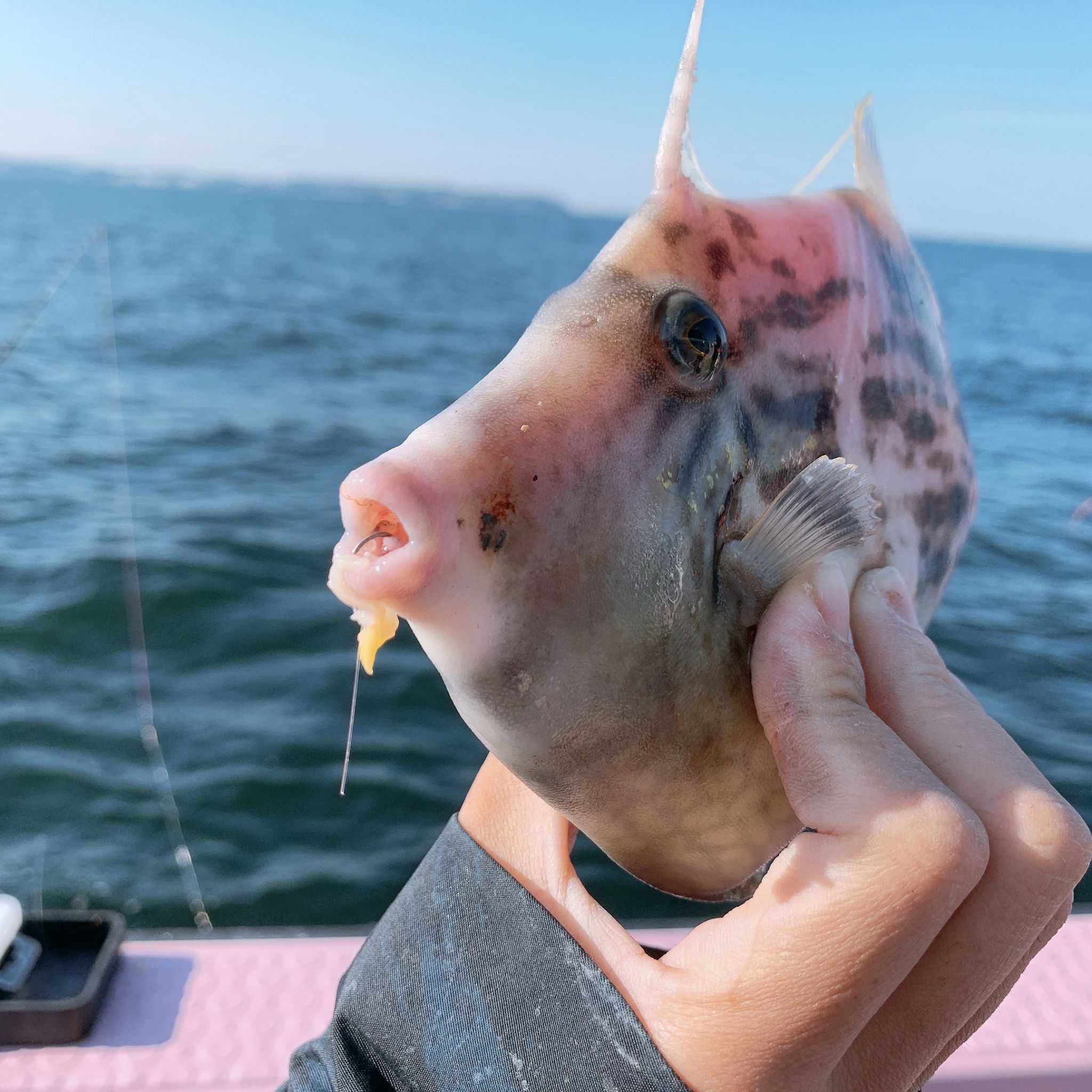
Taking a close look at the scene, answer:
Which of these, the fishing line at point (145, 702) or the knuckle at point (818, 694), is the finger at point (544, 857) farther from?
the fishing line at point (145, 702)

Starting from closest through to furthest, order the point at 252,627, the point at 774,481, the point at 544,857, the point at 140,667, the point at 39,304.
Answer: the point at 774,481
the point at 544,857
the point at 39,304
the point at 140,667
the point at 252,627

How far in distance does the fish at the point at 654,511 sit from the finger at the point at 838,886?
0.59 ft

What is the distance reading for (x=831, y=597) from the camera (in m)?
1.22

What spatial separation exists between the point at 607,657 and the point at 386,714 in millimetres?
4736

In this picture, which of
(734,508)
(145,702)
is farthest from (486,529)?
(145,702)

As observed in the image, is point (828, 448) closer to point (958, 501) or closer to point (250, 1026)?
point (958, 501)

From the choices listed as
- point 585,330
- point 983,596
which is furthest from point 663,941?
point 983,596

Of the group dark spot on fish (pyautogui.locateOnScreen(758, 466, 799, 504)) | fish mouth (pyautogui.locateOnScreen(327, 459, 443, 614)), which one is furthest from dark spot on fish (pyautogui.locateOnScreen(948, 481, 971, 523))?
fish mouth (pyautogui.locateOnScreen(327, 459, 443, 614))

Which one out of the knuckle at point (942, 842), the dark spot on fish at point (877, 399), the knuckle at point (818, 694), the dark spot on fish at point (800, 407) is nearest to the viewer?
the knuckle at point (942, 842)

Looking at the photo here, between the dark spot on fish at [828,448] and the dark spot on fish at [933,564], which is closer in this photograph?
the dark spot on fish at [828,448]

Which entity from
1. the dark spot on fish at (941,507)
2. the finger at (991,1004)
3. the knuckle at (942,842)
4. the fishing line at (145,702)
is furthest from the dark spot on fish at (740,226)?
the fishing line at (145,702)

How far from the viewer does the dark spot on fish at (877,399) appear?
4.81 ft

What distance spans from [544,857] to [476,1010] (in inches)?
9.3

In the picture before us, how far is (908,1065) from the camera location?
43.8 inches
